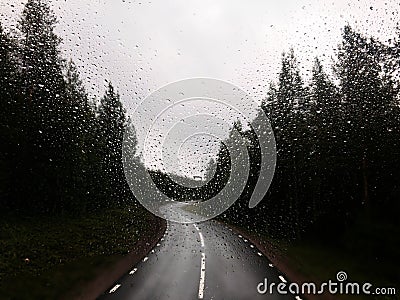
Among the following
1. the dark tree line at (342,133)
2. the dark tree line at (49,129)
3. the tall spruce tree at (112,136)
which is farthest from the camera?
the tall spruce tree at (112,136)

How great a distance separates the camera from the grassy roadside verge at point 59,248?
6961 mm

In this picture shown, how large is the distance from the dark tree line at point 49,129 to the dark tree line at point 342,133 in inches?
144

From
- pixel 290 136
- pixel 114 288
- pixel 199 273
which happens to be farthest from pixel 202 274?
pixel 290 136

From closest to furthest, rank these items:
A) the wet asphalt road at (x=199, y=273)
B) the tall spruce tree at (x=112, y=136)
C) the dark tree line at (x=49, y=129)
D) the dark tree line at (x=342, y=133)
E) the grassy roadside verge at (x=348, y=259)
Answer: the wet asphalt road at (x=199, y=273) → the grassy roadside verge at (x=348, y=259) → the dark tree line at (x=342, y=133) → the dark tree line at (x=49, y=129) → the tall spruce tree at (x=112, y=136)

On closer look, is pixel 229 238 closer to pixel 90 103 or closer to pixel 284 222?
pixel 284 222

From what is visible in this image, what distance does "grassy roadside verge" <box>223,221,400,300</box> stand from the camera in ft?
19.8

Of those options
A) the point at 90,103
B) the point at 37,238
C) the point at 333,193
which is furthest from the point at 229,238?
the point at 90,103

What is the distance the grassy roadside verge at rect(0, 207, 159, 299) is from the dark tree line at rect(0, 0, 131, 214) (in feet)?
2.26

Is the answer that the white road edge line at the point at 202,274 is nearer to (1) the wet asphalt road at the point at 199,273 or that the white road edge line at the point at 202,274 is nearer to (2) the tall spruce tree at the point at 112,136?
(1) the wet asphalt road at the point at 199,273

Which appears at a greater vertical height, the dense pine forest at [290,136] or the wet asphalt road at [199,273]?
the dense pine forest at [290,136]

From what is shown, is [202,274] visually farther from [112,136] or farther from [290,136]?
[112,136]

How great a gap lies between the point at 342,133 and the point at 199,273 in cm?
392

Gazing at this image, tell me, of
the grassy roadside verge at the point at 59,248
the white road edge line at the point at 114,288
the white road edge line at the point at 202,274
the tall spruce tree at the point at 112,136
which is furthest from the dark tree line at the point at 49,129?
the white road edge line at the point at 114,288

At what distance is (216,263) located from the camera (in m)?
8.34
